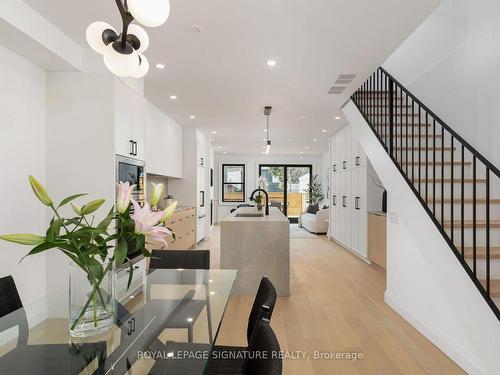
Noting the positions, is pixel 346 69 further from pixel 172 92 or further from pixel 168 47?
pixel 172 92

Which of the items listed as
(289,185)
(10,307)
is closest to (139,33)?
(10,307)

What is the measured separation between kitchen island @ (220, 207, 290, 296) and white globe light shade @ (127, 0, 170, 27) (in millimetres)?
2776

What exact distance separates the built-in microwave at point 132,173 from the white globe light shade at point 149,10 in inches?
83.0

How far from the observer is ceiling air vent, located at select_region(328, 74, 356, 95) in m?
3.62

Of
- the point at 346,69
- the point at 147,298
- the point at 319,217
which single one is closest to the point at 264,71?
the point at 346,69

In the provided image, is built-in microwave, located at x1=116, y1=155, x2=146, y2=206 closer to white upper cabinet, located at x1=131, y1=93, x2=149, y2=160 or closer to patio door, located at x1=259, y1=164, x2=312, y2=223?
white upper cabinet, located at x1=131, y1=93, x2=149, y2=160

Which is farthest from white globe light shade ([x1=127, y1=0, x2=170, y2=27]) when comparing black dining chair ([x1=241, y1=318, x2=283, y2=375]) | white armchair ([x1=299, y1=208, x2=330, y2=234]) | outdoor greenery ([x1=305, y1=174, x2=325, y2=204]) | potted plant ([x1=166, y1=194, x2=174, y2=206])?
outdoor greenery ([x1=305, y1=174, x2=325, y2=204])

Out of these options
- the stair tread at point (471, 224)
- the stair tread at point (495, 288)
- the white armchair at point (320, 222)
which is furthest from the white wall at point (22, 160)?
the white armchair at point (320, 222)

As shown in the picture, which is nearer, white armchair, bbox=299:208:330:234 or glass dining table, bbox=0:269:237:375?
glass dining table, bbox=0:269:237:375

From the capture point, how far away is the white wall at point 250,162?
11492mm

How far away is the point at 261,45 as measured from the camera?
285cm

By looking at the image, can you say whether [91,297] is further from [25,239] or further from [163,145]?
[163,145]

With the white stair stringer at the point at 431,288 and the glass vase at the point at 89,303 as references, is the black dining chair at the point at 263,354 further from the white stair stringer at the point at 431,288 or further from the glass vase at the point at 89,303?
the white stair stringer at the point at 431,288

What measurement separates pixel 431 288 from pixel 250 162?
927cm
